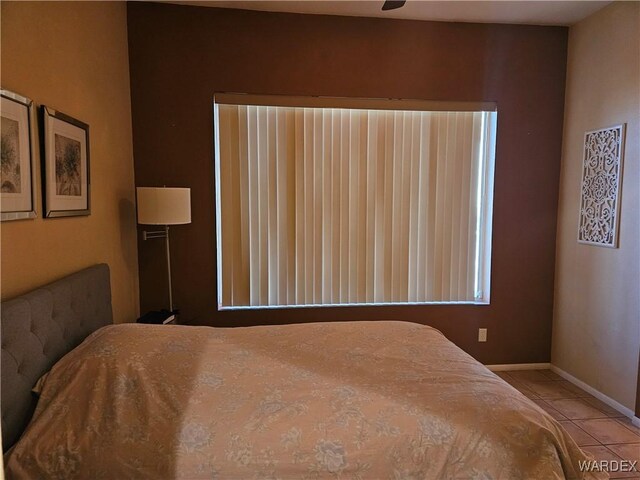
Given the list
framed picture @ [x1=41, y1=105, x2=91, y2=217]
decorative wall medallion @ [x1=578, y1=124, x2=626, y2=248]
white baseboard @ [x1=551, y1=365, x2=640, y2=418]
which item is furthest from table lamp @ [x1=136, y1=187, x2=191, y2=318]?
white baseboard @ [x1=551, y1=365, x2=640, y2=418]

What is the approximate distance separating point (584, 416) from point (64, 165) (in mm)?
3596

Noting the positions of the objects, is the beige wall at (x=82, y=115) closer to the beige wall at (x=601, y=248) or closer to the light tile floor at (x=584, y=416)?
the light tile floor at (x=584, y=416)

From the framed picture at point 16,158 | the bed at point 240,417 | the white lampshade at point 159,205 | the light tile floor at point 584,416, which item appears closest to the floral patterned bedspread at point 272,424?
the bed at point 240,417

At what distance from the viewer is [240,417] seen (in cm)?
144

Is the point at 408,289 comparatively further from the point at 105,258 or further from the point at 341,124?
the point at 105,258

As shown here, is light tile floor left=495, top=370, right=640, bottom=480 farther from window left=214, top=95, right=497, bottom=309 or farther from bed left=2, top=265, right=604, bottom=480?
bed left=2, top=265, right=604, bottom=480

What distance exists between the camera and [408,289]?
3.32 meters

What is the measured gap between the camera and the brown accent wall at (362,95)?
2.93m

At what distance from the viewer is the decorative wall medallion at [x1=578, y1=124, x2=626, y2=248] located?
2781 millimetres

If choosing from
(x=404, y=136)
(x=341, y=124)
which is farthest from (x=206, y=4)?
(x=404, y=136)

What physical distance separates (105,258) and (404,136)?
2386 mm

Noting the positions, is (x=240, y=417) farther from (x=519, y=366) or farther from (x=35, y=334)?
(x=519, y=366)

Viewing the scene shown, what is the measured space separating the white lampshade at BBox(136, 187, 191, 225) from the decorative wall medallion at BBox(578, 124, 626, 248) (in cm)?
304

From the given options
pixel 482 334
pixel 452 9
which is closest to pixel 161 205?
pixel 452 9
